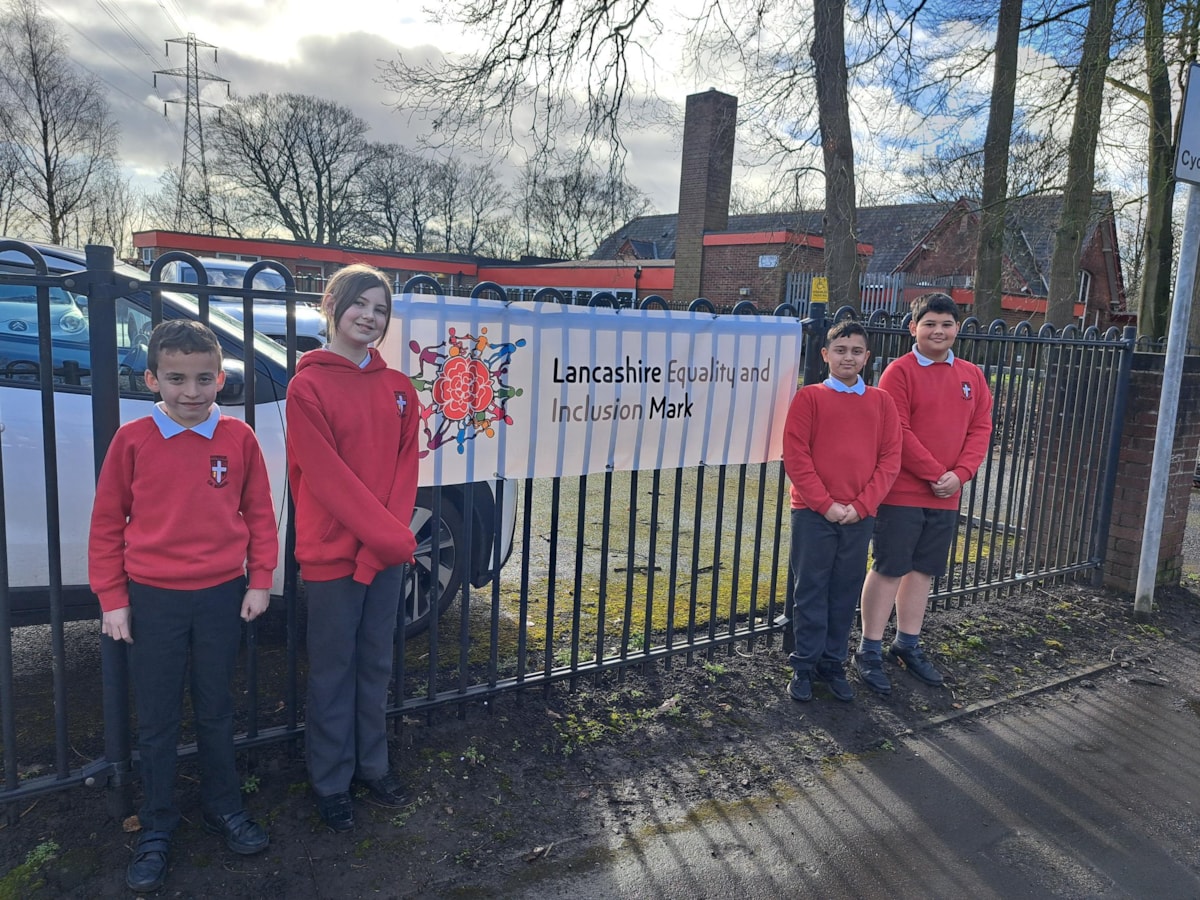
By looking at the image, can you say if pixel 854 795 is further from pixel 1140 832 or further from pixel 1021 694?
pixel 1021 694

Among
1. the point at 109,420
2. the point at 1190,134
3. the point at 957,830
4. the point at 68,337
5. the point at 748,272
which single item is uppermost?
the point at 748,272

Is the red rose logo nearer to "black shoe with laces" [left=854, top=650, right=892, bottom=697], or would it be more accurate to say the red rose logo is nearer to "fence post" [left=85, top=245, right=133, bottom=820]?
"fence post" [left=85, top=245, right=133, bottom=820]

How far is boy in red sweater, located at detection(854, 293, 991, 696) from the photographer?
4.18 m

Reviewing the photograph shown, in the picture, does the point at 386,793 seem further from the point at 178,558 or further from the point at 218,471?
the point at 218,471

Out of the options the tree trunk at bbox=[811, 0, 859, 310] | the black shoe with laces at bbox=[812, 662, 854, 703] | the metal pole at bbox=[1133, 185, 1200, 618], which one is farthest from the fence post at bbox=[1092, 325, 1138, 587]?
the tree trunk at bbox=[811, 0, 859, 310]

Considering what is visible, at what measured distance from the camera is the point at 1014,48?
11.5 meters

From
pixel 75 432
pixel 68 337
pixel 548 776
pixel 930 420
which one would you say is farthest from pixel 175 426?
pixel 930 420

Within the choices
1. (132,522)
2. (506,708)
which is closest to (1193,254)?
(506,708)

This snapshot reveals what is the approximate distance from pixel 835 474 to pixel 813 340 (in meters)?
0.80

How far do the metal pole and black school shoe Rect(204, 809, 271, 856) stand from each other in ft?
18.1

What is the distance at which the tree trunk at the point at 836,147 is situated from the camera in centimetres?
945

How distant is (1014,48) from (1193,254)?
7865 mm

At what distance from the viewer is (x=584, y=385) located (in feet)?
11.8

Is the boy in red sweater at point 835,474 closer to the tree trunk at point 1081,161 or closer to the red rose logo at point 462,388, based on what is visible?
the red rose logo at point 462,388
